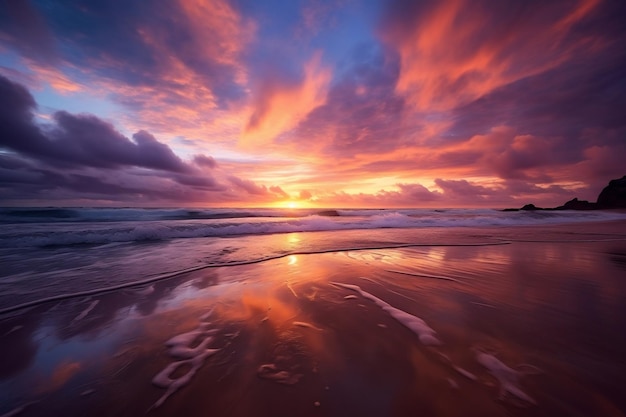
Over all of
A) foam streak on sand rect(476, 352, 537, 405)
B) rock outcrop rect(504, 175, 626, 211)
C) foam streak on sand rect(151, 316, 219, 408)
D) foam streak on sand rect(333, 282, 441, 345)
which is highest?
rock outcrop rect(504, 175, 626, 211)

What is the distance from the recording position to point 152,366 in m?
1.95

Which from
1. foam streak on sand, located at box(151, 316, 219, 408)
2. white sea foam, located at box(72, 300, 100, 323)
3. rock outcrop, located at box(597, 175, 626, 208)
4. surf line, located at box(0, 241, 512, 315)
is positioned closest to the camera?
foam streak on sand, located at box(151, 316, 219, 408)

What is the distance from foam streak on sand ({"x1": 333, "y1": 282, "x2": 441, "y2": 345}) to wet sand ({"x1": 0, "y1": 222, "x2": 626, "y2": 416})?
0.02 m

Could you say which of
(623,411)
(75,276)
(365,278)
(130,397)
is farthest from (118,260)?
(623,411)

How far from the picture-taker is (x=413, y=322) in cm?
259

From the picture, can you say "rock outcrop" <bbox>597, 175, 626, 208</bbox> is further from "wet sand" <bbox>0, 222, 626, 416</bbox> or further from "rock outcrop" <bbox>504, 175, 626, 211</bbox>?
"wet sand" <bbox>0, 222, 626, 416</bbox>

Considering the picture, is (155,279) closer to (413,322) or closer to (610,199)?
(413,322)

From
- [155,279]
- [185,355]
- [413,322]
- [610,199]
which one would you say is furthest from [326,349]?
[610,199]

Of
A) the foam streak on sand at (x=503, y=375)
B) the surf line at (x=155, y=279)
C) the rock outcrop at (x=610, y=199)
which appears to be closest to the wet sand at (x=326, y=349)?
the foam streak on sand at (x=503, y=375)

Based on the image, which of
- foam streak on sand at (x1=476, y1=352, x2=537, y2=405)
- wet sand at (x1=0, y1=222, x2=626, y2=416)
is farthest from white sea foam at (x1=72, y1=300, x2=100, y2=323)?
foam streak on sand at (x1=476, y1=352, x2=537, y2=405)

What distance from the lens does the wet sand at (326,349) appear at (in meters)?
A: 1.53

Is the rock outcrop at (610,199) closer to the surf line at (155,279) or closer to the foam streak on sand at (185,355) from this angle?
the surf line at (155,279)

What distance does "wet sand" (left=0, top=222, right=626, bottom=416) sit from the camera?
5.03 feet

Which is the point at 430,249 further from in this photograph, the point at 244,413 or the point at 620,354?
the point at 244,413
